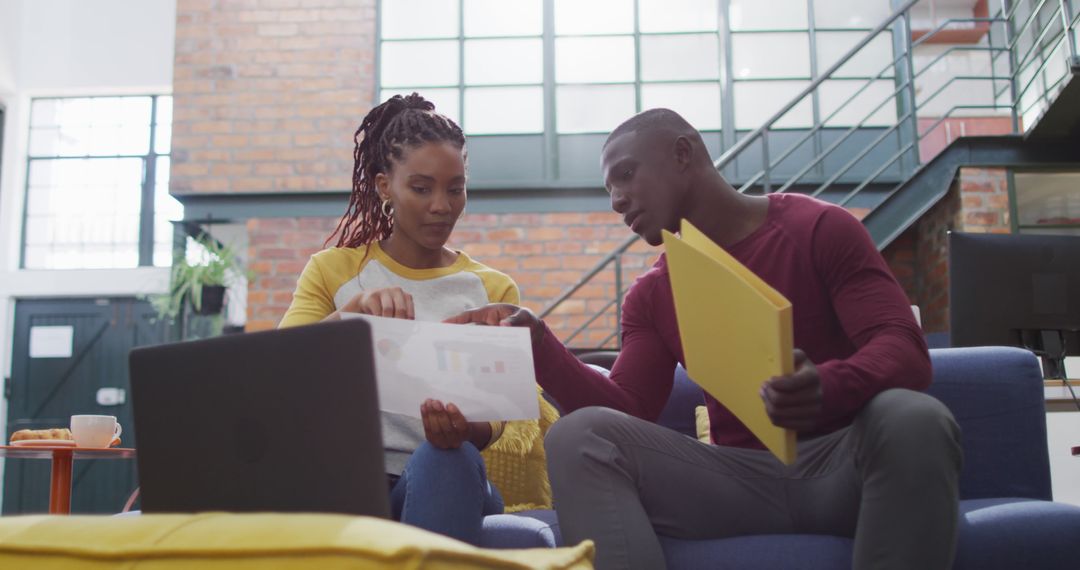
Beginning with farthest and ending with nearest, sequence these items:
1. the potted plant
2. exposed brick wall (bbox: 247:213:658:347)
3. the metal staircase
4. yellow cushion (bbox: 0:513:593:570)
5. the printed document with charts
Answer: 1. the potted plant
2. exposed brick wall (bbox: 247:213:658:347)
3. the metal staircase
4. the printed document with charts
5. yellow cushion (bbox: 0:513:593:570)

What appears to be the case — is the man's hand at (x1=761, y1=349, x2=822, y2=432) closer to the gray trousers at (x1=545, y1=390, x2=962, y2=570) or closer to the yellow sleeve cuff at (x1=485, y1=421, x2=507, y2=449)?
the gray trousers at (x1=545, y1=390, x2=962, y2=570)

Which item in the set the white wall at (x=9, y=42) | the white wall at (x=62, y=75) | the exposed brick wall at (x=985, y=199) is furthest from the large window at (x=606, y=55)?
the white wall at (x=9, y=42)

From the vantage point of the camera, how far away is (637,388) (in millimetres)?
1753

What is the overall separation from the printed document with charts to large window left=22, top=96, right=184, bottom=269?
7.24 m

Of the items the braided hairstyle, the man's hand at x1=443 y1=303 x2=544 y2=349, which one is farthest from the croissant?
the man's hand at x1=443 y1=303 x2=544 y2=349

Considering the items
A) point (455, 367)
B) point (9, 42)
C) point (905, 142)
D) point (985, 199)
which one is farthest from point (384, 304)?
point (9, 42)

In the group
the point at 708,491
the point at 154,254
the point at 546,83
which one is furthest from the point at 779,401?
the point at 154,254

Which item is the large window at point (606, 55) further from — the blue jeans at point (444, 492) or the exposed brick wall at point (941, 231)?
the blue jeans at point (444, 492)

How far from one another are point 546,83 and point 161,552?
5246 mm

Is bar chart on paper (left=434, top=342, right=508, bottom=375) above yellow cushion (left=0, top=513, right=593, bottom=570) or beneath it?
above

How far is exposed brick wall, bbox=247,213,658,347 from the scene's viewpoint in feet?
17.7

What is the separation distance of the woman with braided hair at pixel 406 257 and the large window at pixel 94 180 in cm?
662

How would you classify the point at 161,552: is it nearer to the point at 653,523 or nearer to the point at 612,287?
the point at 653,523

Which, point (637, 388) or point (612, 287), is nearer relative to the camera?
point (637, 388)
